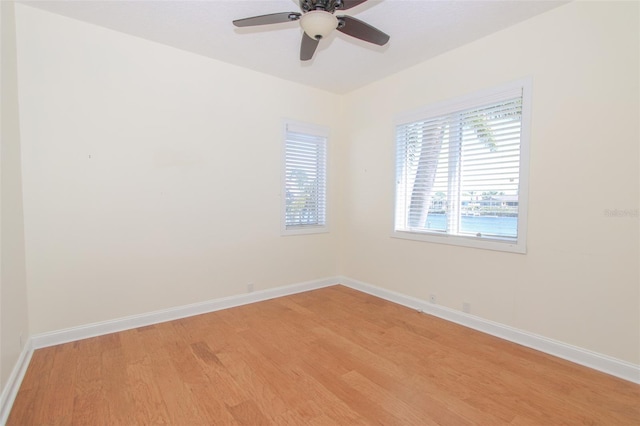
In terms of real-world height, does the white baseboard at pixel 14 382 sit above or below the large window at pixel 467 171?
below

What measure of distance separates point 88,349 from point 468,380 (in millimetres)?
3125

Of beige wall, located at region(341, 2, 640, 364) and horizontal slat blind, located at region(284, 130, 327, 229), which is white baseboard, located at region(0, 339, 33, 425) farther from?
beige wall, located at region(341, 2, 640, 364)

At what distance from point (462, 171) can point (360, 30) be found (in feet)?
5.83

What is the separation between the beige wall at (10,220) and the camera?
192 centimetres

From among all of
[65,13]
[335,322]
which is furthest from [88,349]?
[65,13]

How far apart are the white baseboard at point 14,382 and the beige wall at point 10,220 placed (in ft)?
0.19

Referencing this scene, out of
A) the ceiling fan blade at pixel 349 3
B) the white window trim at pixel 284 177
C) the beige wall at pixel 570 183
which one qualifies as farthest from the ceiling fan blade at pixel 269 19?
the beige wall at pixel 570 183

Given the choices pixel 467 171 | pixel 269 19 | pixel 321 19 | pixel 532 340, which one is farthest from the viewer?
pixel 467 171

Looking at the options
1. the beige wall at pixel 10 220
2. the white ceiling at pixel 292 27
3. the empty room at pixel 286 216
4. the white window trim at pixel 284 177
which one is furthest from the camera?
the white window trim at pixel 284 177

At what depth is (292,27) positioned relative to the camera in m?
2.77

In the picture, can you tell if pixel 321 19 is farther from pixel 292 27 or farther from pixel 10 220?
pixel 10 220

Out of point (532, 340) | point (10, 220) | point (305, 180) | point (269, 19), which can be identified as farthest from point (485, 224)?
point (10, 220)

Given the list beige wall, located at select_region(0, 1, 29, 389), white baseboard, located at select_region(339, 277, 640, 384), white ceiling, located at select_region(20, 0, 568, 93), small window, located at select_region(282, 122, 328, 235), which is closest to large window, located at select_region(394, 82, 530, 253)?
white ceiling, located at select_region(20, 0, 568, 93)

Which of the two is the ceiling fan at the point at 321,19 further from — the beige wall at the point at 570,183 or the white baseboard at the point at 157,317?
the white baseboard at the point at 157,317
